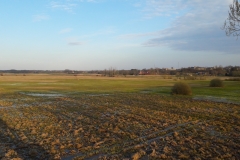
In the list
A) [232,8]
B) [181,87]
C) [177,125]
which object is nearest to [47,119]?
[177,125]

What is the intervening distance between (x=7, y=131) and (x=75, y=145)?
4.43 metres

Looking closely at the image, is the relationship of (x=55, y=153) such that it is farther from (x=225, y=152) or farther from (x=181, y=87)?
(x=181, y=87)

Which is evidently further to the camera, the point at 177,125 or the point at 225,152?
the point at 177,125

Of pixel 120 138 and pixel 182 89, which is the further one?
pixel 182 89

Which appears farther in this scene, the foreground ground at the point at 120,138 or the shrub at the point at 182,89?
the shrub at the point at 182,89

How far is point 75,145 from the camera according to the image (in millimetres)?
9430

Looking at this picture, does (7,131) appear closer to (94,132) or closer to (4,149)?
(4,149)

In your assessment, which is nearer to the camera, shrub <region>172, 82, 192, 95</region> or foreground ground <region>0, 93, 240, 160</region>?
foreground ground <region>0, 93, 240, 160</region>

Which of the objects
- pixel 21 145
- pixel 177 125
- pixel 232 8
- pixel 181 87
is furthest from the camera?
pixel 181 87

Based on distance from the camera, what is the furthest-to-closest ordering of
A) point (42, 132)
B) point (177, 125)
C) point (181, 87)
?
1. point (181, 87)
2. point (177, 125)
3. point (42, 132)

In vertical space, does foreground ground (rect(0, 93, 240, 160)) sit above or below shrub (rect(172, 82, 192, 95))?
below

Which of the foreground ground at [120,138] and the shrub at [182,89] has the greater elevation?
the shrub at [182,89]

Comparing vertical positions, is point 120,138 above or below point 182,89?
below

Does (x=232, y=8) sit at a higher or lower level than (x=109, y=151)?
higher
